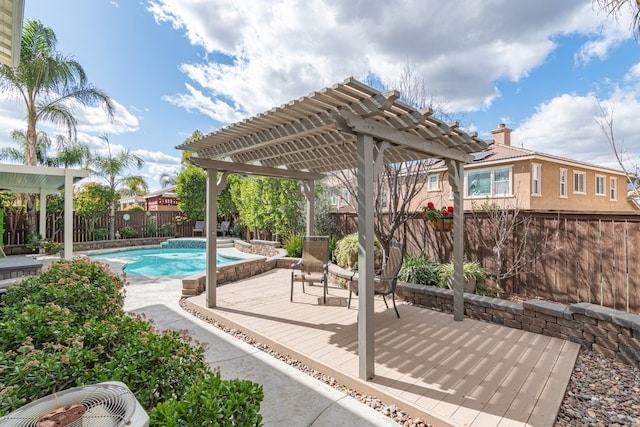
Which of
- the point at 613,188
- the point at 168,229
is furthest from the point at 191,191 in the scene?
the point at 613,188

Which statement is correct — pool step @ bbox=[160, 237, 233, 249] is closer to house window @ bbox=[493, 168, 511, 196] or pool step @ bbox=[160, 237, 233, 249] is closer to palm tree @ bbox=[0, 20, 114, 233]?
palm tree @ bbox=[0, 20, 114, 233]

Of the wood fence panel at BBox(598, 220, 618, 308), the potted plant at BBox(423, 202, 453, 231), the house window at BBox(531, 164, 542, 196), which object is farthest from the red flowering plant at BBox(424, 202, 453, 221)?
the house window at BBox(531, 164, 542, 196)

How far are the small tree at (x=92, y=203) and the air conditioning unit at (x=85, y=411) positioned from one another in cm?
1498

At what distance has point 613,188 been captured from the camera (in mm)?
17250

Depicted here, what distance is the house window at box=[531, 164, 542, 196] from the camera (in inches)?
499

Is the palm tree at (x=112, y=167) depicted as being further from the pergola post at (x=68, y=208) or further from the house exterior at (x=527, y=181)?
the house exterior at (x=527, y=181)

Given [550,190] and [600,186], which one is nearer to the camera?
[550,190]

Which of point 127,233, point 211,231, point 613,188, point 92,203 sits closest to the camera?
point 211,231

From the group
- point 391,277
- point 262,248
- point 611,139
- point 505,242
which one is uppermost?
point 611,139

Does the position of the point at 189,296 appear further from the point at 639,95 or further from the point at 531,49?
the point at 531,49

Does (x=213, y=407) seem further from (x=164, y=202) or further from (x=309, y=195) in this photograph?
(x=164, y=202)

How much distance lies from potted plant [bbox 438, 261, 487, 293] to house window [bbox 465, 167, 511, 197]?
895 cm

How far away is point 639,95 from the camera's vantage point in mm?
5625

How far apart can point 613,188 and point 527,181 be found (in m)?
9.35
